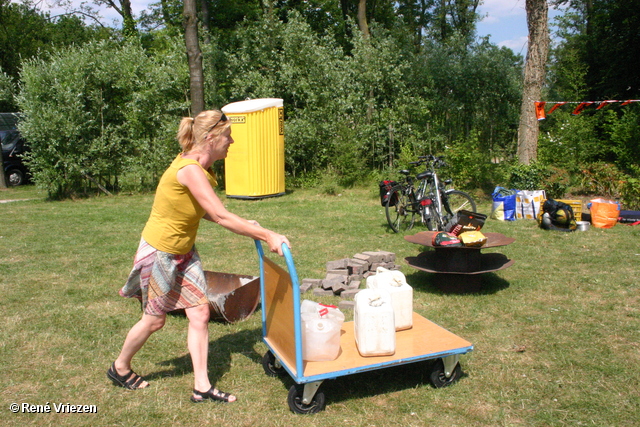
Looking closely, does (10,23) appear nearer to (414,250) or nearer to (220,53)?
(220,53)

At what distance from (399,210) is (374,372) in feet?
17.9

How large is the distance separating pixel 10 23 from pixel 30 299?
111 feet

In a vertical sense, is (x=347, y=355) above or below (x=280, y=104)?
below

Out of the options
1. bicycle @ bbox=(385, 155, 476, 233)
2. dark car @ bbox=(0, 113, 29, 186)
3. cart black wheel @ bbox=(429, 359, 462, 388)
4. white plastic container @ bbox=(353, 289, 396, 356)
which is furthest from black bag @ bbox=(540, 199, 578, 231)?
dark car @ bbox=(0, 113, 29, 186)

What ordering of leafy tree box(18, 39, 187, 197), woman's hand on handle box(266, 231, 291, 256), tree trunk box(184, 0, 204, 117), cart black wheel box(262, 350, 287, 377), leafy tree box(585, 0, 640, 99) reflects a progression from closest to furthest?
woman's hand on handle box(266, 231, 291, 256) → cart black wheel box(262, 350, 287, 377) → leafy tree box(18, 39, 187, 197) → tree trunk box(184, 0, 204, 117) → leafy tree box(585, 0, 640, 99)

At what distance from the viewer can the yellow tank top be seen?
344cm

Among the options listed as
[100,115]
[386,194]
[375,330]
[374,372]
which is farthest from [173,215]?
[100,115]

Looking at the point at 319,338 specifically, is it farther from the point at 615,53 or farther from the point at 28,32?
the point at 28,32

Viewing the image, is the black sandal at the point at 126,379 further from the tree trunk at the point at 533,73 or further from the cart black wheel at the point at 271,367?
the tree trunk at the point at 533,73

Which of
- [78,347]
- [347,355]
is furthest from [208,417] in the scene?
[78,347]

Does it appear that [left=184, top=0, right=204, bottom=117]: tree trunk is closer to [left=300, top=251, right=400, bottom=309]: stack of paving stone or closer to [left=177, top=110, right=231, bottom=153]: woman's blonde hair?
[left=300, top=251, right=400, bottom=309]: stack of paving stone

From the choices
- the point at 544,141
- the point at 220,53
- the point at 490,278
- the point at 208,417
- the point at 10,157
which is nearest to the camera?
the point at 208,417

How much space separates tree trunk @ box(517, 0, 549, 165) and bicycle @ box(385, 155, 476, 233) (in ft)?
10.8

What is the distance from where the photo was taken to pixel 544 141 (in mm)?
12797
